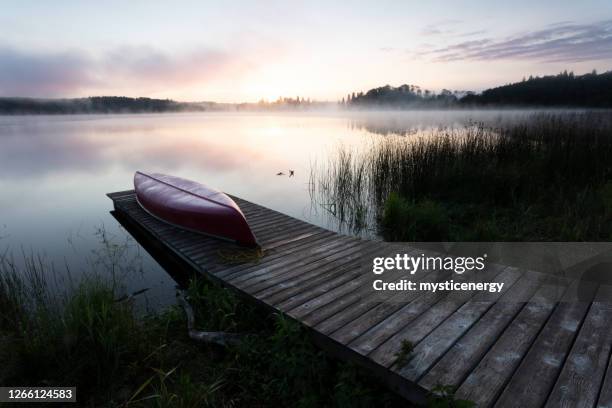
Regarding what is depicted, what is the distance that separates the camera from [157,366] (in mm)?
2693

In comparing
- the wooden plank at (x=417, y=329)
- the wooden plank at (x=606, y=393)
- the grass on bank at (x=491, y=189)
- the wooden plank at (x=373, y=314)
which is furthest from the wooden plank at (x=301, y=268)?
the wooden plank at (x=606, y=393)

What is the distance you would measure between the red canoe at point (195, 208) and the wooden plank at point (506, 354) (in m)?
3.01

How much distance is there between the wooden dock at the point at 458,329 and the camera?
1.97 m

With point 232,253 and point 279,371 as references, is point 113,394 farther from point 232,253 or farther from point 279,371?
point 232,253

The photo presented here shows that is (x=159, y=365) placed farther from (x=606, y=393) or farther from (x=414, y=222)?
A: (x=414, y=222)

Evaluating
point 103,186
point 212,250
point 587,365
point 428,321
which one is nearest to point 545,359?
point 587,365

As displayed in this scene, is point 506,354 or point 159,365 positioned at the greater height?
point 506,354

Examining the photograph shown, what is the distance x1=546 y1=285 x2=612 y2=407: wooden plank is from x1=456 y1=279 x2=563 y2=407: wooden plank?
8.8 inches

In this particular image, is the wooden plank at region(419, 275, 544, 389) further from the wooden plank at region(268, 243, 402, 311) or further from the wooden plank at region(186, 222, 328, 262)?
the wooden plank at region(186, 222, 328, 262)

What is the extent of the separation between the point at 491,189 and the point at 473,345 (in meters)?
5.06

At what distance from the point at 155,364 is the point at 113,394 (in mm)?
359

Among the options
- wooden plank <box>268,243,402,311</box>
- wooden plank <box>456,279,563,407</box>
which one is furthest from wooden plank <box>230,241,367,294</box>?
wooden plank <box>456,279,563,407</box>

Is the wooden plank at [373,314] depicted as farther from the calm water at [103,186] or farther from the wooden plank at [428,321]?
the calm water at [103,186]

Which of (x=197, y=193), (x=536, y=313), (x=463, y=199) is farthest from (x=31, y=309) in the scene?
(x=463, y=199)
